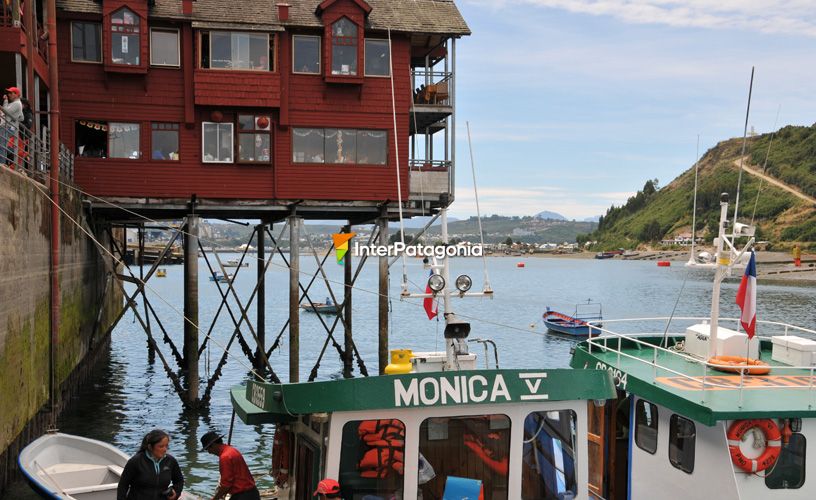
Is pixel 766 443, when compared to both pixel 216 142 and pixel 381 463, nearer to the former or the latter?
pixel 381 463

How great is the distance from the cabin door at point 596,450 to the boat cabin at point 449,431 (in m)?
4.47

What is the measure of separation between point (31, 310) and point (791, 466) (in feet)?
54.2

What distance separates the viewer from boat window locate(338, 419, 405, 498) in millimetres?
10148

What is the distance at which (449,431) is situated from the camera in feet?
34.1

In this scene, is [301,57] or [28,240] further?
[301,57]

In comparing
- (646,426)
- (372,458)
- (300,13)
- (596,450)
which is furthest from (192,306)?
(372,458)

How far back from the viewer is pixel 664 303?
345 ft

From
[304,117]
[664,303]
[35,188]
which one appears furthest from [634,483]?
[664,303]

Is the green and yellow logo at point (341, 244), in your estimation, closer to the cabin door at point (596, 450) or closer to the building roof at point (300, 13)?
the building roof at point (300, 13)

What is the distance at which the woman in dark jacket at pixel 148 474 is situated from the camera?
37.7 feet

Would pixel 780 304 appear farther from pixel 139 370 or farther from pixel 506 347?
pixel 139 370

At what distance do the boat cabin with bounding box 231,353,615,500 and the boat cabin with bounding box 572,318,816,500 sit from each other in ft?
9.59

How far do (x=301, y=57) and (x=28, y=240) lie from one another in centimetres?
1388

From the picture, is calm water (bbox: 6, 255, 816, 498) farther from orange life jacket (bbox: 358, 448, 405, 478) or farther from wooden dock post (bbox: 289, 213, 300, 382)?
orange life jacket (bbox: 358, 448, 405, 478)
